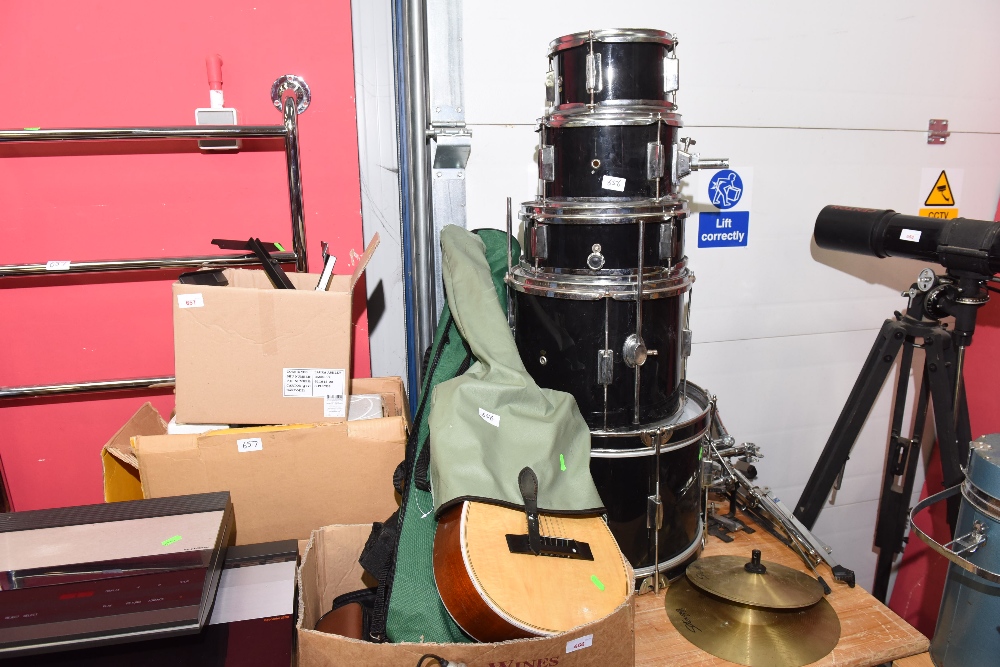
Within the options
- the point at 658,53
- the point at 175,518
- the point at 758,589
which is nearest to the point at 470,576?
the point at 175,518

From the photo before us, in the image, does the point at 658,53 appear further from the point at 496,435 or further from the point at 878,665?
the point at 878,665

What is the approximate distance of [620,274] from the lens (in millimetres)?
1518

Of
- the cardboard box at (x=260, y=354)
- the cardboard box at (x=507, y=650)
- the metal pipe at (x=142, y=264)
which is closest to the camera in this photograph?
the cardboard box at (x=507, y=650)

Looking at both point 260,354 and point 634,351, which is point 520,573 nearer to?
point 634,351

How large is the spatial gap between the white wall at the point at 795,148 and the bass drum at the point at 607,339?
58 centimetres

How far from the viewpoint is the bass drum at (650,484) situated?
4.97 feet

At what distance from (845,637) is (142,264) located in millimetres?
1928

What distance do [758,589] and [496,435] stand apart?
75cm

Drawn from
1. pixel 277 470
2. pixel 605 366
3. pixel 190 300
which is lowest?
pixel 277 470

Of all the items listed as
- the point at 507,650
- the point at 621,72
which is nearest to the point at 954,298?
the point at 621,72

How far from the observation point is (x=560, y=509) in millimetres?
1353

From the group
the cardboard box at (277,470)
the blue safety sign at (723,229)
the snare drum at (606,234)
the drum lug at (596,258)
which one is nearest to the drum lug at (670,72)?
the snare drum at (606,234)

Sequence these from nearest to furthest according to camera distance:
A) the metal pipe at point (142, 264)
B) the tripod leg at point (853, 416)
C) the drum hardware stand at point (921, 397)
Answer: the metal pipe at point (142, 264) → the drum hardware stand at point (921, 397) → the tripod leg at point (853, 416)

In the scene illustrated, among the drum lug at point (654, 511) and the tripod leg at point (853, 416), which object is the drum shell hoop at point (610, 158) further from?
the tripod leg at point (853, 416)
